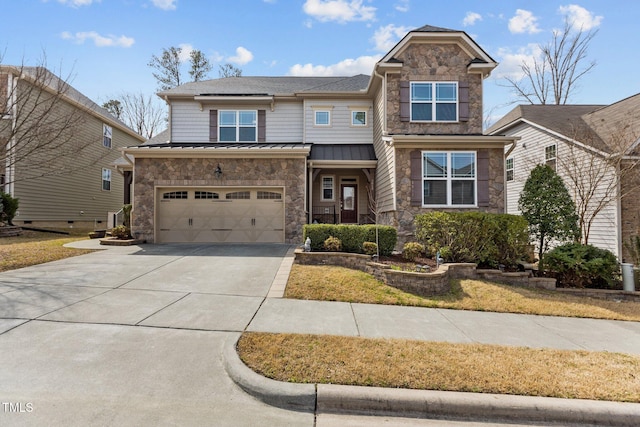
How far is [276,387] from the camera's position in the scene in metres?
2.95

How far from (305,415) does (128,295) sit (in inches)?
177

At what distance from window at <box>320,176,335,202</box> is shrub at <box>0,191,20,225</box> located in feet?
47.9

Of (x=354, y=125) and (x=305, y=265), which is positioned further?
(x=354, y=125)

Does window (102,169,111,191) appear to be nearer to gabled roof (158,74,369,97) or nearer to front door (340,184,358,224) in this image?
gabled roof (158,74,369,97)

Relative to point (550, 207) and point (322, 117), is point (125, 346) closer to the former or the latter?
point (550, 207)

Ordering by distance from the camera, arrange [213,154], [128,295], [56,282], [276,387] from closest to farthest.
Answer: [276,387], [128,295], [56,282], [213,154]

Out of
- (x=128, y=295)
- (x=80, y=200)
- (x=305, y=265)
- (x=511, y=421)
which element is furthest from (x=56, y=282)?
(x=80, y=200)

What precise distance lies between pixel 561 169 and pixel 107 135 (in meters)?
25.5

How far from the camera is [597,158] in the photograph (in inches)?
406

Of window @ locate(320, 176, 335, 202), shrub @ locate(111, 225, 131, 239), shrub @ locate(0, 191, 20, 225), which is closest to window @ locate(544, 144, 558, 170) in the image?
window @ locate(320, 176, 335, 202)

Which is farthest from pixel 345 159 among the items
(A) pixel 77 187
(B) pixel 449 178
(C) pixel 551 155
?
(A) pixel 77 187

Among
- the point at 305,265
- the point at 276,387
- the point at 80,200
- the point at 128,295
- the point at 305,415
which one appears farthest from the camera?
the point at 80,200

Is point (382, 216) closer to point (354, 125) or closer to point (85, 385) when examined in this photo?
point (354, 125)

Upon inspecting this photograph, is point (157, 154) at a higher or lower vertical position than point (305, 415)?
higher
